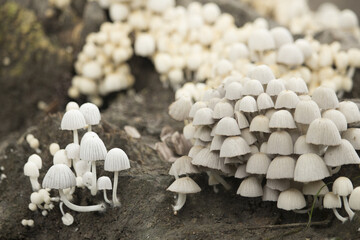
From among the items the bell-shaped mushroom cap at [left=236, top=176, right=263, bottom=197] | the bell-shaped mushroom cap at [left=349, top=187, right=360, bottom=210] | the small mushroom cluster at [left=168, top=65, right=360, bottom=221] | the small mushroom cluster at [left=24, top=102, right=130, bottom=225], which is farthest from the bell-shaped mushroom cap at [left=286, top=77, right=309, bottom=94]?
the small mushroom cluster at [left=24, top=102, right=130, bottom=225]

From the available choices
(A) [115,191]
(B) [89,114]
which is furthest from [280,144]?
(B) [89,114]

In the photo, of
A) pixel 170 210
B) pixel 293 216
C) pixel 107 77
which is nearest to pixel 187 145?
pixel 170 210

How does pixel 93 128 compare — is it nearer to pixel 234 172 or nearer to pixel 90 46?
pixel 234 172

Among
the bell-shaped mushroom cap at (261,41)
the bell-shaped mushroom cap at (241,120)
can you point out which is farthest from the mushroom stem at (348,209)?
the bell-shaped mushroom cap at (261,41)

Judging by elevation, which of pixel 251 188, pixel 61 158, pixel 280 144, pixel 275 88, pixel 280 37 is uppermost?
pixel 280 37

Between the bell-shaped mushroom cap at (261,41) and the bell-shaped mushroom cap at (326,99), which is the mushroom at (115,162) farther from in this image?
the bell-shaped mushroom cap at (261,41)

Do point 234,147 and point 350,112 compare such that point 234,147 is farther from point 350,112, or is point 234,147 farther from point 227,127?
point 350,112
